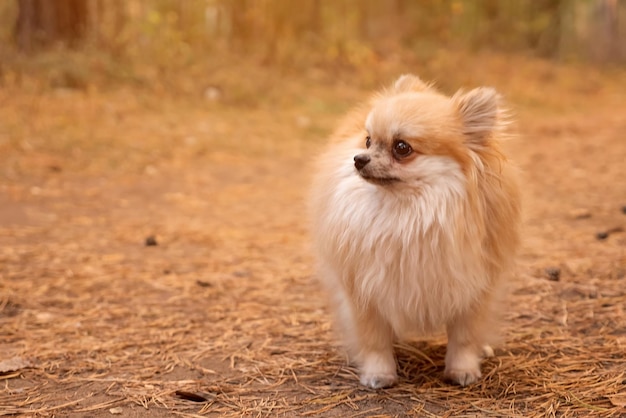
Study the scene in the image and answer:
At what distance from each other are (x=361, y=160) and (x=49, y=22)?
8.00 metres

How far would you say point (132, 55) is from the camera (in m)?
10.1

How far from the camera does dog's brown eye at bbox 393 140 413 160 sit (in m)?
2.62

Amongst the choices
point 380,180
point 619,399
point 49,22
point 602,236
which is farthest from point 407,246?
point 49,22

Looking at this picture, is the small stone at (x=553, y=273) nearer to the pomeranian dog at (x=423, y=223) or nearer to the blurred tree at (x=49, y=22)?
the pomeranian dog at (x=423, y=223)

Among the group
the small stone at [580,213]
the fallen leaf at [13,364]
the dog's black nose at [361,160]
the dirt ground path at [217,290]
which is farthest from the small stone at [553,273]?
the fallen leaf at [13,364]

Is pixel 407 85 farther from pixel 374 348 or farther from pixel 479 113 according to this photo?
pixel 374 348

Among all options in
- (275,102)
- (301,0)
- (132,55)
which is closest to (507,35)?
(301,0)

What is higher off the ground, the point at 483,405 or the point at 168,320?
the point at 483,405

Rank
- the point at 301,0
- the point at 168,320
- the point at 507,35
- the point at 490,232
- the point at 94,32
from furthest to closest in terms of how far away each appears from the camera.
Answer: the point at 507,35 → the point at 301,0 → the point at 94,32 → the point at 168,320 → the point at 490,232

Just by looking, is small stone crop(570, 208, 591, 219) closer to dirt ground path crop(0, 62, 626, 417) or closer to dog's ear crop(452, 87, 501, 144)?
dirt ground path crop(0, 62, 626, 417)

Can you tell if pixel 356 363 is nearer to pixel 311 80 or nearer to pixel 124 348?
pixel 124 348

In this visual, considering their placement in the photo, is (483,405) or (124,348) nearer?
(483,405)

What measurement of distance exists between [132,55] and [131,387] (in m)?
8.11

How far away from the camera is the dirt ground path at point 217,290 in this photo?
264 cm
